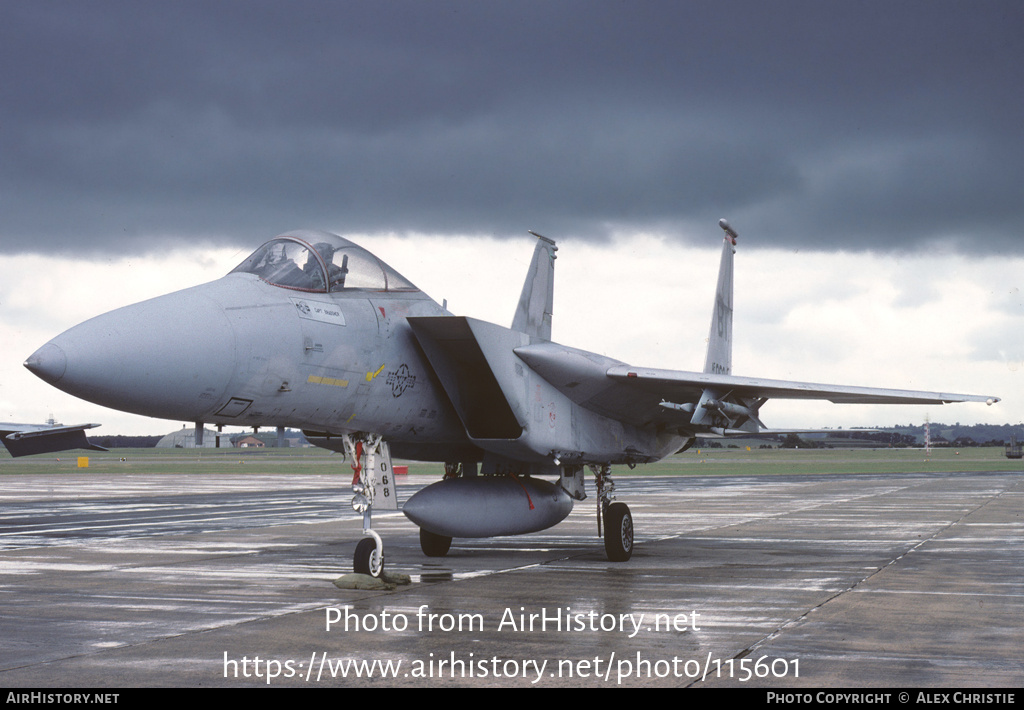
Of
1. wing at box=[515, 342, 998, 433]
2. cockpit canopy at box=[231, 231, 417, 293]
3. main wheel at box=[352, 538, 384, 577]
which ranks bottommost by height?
main wheel at box=[352, 538, 384, 577]

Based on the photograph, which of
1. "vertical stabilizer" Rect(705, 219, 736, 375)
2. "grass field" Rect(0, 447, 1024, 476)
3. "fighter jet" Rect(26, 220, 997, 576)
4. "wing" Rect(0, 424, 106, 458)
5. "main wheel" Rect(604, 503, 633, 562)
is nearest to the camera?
A: "fighter jet" Rect(26, 220, 997, 576)

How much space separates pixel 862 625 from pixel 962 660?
1.32 metres

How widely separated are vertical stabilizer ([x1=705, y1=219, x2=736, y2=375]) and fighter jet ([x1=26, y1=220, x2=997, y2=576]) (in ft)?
7.81

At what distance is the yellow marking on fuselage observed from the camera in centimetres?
841

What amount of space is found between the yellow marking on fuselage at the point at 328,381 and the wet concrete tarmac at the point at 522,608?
6.30 ft

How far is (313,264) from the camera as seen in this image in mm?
8898

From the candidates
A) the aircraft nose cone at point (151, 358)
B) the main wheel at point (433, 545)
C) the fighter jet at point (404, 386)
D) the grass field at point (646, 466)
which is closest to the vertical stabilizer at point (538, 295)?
the fighter jet at point (404, 386)

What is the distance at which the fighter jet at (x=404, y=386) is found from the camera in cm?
718

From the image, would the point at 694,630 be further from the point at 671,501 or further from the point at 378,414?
the point at 671,501

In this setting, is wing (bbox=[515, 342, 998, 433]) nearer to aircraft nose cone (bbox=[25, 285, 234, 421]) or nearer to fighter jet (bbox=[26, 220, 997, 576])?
fighter jet (bbox=[26, 220, 997, 576])

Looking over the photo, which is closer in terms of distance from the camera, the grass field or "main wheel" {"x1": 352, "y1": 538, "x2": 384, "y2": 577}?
"main wheel" {"x1": 352, "y1": 538, "x2": 384, "y2": 577}

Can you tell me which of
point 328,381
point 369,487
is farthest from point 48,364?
point 369,487

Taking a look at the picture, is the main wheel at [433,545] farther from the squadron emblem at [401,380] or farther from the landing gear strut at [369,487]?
the squadron emblem at [401,380]

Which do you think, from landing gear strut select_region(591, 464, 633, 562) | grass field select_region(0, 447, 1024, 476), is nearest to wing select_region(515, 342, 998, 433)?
landing gear strut select_region(591, 464, 633, 562)
